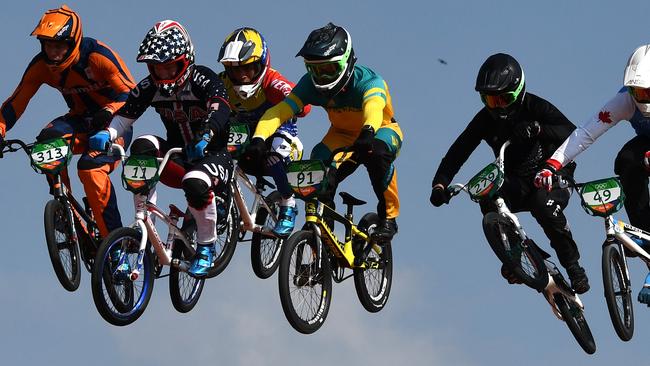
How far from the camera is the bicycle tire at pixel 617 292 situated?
21.5 m

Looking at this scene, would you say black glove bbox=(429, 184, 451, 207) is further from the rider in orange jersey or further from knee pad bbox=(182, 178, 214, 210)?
the rider in orange jersey

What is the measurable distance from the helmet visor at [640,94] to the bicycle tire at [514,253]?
6.94 ft

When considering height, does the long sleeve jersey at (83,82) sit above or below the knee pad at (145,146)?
above

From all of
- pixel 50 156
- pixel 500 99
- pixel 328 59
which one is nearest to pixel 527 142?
pixel 500 99

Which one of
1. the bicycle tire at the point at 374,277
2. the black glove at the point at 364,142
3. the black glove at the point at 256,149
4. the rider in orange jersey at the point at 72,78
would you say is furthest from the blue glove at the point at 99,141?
the bicycle tire at the point at 374,277

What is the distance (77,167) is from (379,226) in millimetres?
3840

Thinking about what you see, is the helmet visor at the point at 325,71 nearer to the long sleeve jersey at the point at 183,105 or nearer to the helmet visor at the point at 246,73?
the long sleeve jersey at the point at 183,105

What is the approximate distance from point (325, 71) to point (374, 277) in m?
3.35

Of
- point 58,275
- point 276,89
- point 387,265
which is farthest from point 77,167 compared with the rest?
point 387,265

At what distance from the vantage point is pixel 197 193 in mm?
21609

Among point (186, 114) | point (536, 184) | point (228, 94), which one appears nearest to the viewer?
point (536, 184)

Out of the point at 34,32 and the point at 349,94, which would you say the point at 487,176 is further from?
the point at 34,32

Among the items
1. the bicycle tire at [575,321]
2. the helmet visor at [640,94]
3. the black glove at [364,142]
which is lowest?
the bicycle tire at [575,321]

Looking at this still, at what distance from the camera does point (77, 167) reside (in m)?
22.9
